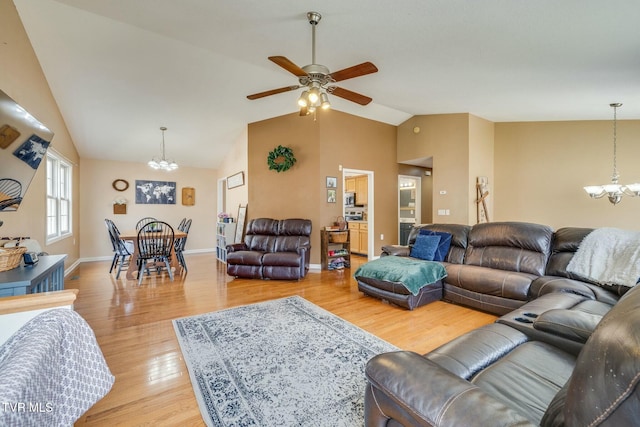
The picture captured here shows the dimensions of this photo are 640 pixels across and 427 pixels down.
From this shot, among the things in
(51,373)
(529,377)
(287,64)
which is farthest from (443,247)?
(51,373)

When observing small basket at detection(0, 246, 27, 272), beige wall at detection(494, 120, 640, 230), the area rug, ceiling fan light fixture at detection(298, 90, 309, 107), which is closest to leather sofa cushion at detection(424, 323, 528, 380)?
the area rug

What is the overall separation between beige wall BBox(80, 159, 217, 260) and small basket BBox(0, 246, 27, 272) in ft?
17.3

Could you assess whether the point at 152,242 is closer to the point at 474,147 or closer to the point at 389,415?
the point at 389,415

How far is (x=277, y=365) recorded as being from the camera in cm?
209

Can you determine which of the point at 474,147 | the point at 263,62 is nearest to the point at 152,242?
the point at 263,62

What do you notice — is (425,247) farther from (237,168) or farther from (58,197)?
(58,197)

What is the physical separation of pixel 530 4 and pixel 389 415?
3205 mm

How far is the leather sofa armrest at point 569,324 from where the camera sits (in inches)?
53.8

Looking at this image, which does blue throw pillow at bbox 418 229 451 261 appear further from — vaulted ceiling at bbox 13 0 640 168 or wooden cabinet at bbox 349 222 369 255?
wooden cabinet at bbox 349 222 369 255

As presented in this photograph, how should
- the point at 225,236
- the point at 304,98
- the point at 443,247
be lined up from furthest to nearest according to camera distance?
the point at 225,236
the point at 443,247
the point at 304,98

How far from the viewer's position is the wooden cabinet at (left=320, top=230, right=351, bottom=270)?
17.5 feet

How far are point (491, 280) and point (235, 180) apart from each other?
5516 millimetres

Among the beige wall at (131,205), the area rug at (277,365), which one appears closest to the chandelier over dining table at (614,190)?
the area rug at (277,365)

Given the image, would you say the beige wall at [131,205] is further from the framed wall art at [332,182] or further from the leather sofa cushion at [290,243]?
the framed wall art at [332,182]
